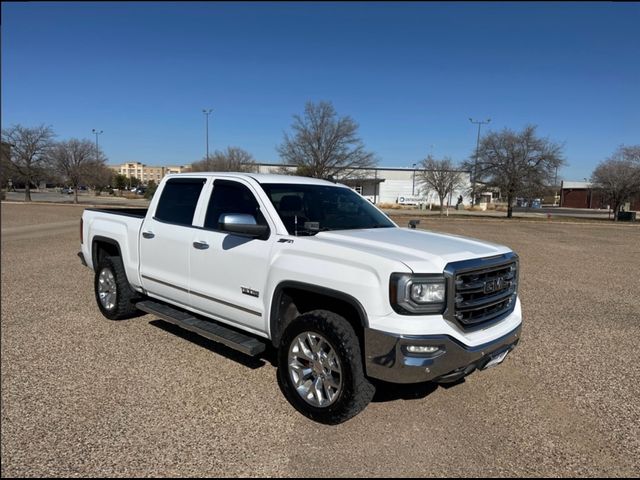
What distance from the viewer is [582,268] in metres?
11.6

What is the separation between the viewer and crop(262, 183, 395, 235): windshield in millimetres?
4180

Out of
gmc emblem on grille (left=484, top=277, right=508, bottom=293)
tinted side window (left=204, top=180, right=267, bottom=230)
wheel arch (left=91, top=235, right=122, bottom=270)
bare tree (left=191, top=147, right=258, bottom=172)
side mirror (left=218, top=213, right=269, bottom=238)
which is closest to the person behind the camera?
gmc emblem on grille (left=484, top=277, right=508, bottom=293)

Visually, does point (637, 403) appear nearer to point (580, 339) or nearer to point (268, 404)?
point (580, 339)

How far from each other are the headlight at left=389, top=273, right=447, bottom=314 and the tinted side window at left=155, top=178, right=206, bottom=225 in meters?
2.49

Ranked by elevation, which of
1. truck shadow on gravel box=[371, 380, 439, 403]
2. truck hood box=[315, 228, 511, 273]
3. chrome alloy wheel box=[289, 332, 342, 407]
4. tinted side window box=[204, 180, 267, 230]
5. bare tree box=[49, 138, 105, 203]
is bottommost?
truck shadow on gravel box=[371, 380, 439, 403]

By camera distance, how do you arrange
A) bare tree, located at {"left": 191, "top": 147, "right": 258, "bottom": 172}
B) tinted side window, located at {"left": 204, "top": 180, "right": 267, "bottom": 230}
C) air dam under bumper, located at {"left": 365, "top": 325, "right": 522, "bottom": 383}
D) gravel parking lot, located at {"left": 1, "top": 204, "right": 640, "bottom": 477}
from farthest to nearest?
bare tree, located at {"left": 191, "top": 147, "right": 258, "bottom": 172} → tinted side window, located at {"left": 204, "top": 180, "right": 267, "bottom": 230} → air dam under bumper, located at {"left": 365, "top": 325, "right": 522, "bottom": 383} → gravel parking lot, located at {"left": 1, "top": 204, "right": 640, "bottom": 477}

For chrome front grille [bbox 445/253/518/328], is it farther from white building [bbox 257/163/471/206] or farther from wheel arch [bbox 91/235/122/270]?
white building [bbox 257/163/471/206]

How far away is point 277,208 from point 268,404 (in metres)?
1.67

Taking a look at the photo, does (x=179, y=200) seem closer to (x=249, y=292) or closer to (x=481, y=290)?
(x=249, y=292)

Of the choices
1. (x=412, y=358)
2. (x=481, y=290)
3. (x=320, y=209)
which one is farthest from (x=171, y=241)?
(x=481, y=290)

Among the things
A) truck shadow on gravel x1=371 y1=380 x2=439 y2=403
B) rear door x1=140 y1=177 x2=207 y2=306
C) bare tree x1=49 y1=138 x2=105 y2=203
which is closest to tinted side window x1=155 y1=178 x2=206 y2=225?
rear door x1=140 y1=177 x2=207 y2=306

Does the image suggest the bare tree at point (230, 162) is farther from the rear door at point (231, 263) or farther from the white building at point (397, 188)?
the rear door at point (231, 263)

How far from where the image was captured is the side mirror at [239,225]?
12.2 ft

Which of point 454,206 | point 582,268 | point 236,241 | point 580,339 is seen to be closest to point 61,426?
point 236,241
